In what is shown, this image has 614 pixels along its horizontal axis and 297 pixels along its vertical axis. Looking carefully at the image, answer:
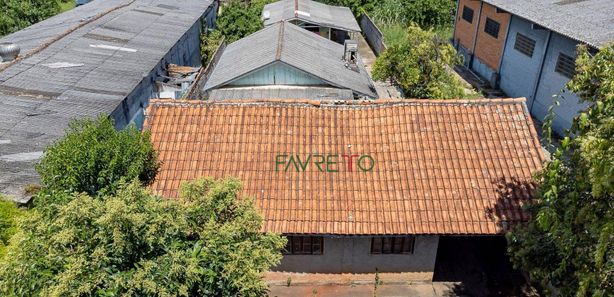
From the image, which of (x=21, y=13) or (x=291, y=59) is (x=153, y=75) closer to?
(x=291, y=59)

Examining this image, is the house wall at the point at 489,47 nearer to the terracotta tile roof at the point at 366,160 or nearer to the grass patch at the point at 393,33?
the grass patch at the point at 393,33

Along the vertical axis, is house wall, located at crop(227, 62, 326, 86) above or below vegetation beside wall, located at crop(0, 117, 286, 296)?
A: below

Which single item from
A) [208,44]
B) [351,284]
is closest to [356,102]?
[351,284]

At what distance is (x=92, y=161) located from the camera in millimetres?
10398

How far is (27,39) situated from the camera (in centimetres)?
2428

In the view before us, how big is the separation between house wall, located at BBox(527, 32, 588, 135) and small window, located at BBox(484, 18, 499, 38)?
19.2 ft

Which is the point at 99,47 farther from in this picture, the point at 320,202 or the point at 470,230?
the point at 470,230

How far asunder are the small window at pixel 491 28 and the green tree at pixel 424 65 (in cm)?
1012

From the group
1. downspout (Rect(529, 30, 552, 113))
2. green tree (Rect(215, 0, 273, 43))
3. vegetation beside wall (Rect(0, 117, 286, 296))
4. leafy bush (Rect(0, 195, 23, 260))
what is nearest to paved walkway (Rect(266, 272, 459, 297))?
vegetation beside wall (Rect(0, 117, 286, 296))

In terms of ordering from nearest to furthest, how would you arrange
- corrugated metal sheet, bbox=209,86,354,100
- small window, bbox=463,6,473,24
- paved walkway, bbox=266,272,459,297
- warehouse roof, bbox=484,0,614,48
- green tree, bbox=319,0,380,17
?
paved walkway, bbox=266,272,459,297 < corrugated metal sheet, bbox=209,86,354,100 < warehouse roof, bbox=484,0,614,48 < small window, bbox=463,6,473,24 < green tree, bbox=319,0,380,17

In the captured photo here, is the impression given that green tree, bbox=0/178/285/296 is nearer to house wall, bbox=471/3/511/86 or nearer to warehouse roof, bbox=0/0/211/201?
warehouse roof, bbox=0/0/211/201

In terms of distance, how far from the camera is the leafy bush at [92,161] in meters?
10.4

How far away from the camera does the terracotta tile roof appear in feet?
38.3

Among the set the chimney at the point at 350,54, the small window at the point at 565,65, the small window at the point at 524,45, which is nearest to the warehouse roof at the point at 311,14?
the chimney at the point at 350,54
